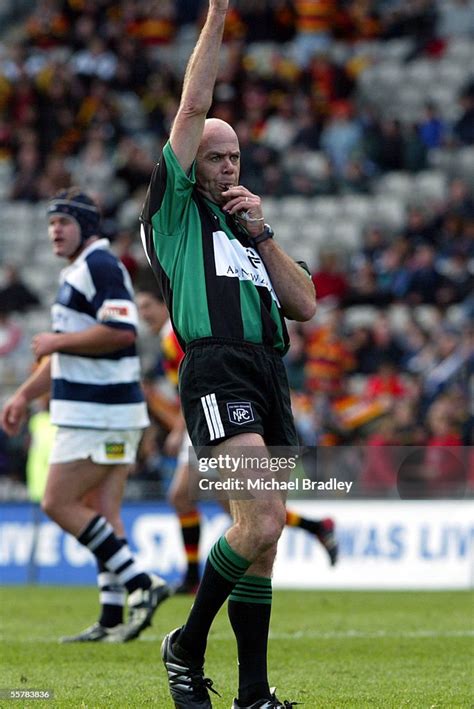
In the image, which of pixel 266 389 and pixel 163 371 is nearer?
pixel 266 389

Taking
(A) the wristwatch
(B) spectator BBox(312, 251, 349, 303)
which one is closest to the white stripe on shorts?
(A) the wristwatch

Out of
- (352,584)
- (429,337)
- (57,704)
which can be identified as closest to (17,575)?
(352,584)

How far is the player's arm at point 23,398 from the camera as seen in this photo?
894 centimetres

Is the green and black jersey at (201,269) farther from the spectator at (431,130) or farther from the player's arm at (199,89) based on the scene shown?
the spectator at (431,130)

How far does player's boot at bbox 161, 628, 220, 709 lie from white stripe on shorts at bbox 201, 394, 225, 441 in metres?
0.88

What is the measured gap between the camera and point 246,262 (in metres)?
5.92

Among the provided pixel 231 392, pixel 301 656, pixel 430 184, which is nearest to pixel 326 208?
pixel 430 184

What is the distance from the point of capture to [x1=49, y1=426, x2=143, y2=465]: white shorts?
346 inches

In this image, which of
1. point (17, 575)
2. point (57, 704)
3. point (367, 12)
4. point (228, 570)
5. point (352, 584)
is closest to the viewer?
point (228, 570)

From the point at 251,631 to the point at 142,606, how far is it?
2.98 metres

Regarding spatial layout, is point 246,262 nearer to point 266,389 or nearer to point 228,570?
point 266,389

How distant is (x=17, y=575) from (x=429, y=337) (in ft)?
19.1

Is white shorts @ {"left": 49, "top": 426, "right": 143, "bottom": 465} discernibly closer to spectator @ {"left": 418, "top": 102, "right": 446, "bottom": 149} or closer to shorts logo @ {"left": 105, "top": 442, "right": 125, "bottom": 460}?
shorts logo @ {"left": 105, "top": 442, "right": 125, "bottom": 460}

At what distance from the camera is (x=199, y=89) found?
5.67m
